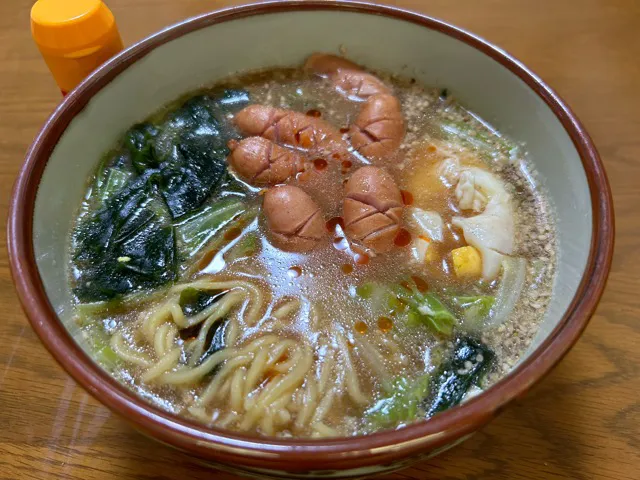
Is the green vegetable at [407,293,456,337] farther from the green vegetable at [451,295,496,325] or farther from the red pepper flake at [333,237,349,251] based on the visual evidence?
the red pepper flake at [333,237,349,251]

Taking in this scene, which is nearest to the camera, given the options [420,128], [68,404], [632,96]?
[68,404]

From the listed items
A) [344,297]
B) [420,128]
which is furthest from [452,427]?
[420,128]

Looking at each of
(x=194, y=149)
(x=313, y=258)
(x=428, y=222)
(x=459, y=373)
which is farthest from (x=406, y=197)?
(x=194, y=149)

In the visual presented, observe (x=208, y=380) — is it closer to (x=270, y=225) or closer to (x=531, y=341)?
(x=270, y=225)

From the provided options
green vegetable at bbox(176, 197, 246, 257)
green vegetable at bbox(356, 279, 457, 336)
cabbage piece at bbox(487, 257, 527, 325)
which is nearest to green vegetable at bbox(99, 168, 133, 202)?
green vegetable at bbox(176, 197, 246, 257)

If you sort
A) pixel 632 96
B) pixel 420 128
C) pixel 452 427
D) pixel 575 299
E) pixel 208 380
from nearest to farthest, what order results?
1. pixel 452 427
2. pixel 575 299
3. pixel 208 380
4. pixel 420 128
5. pixel 632 96

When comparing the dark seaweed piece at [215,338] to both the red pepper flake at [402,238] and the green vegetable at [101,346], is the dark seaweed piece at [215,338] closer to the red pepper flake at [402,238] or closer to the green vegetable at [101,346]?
the green vegetable at [101,346]
